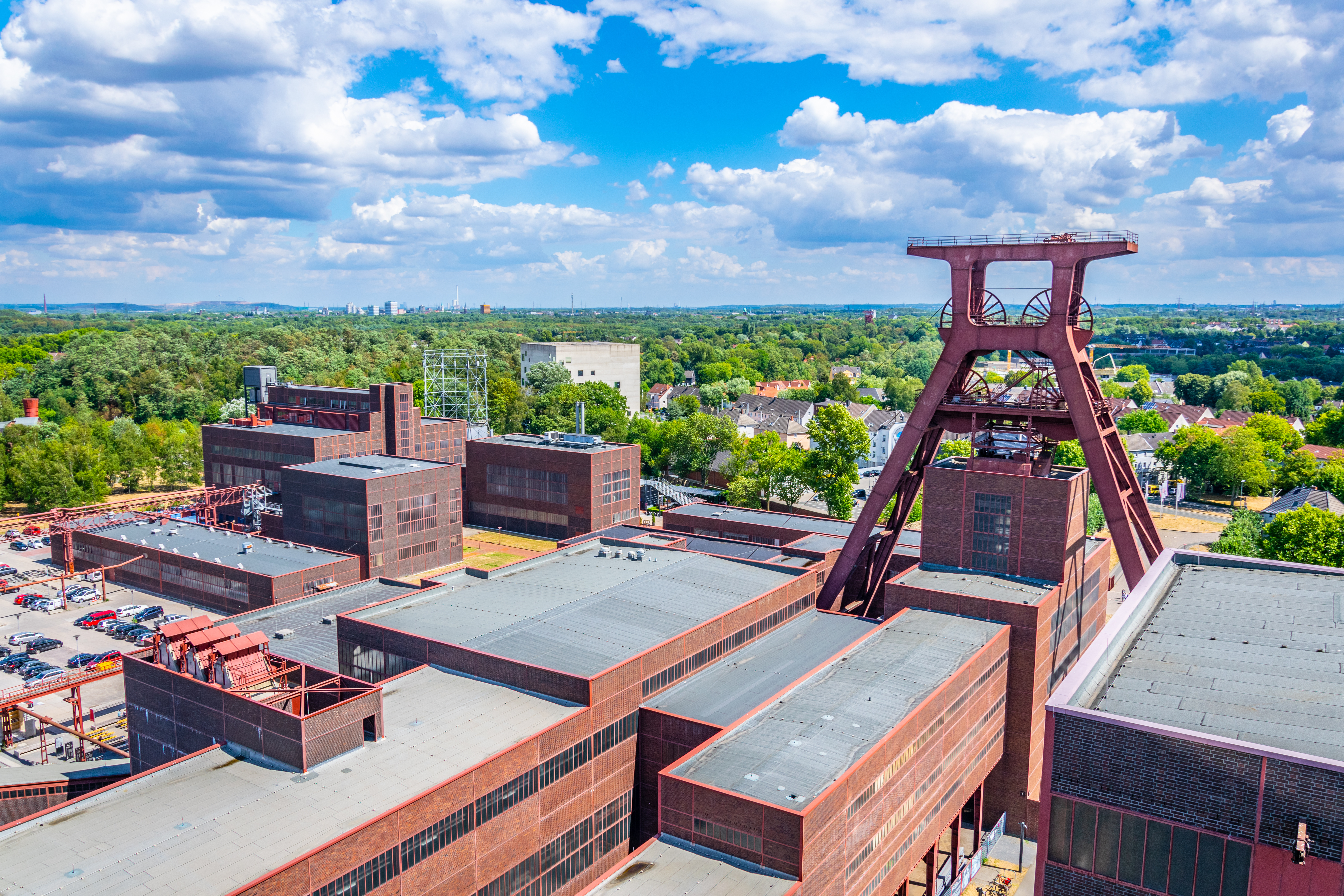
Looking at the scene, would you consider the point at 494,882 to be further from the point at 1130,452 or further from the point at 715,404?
the point at 715,404

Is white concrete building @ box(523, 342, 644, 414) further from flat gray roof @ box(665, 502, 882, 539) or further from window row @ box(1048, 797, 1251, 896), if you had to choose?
window row @ box(1048, 797, 1251, 896)

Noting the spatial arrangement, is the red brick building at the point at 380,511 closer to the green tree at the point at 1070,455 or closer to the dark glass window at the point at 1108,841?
the dark glass window at the point at 1108,841

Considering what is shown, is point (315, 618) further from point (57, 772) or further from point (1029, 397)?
point (1029, 397)

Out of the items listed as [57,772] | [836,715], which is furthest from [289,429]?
[836,715]

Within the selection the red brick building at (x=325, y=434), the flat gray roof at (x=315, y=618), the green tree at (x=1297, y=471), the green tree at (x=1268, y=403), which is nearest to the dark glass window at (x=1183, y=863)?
the flat gray roof at (x=315, y=618)

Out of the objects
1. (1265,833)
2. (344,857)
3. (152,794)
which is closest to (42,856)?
(152,794)

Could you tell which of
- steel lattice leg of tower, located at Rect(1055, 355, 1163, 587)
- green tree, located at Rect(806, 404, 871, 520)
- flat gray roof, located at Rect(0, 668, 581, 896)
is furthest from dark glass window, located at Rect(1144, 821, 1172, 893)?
green tree, located at Rect(806, 404, 871, 520)
